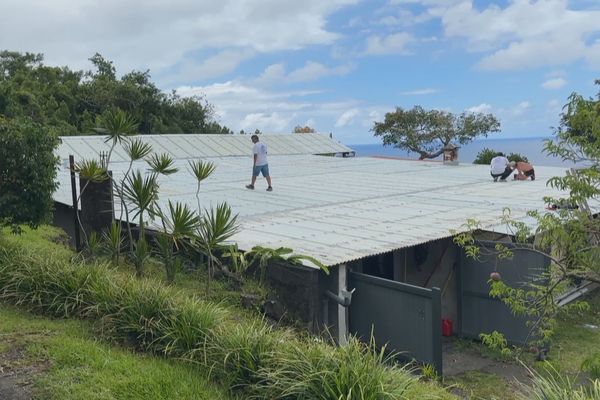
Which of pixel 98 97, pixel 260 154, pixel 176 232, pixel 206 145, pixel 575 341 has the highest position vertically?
pixel 98 97

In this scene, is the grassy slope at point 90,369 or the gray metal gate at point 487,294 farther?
the gray metal gate at point 487,294

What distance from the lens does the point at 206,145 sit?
23.1 m

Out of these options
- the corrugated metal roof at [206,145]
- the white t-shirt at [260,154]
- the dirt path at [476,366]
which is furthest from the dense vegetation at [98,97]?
the dirt path at [476,366]

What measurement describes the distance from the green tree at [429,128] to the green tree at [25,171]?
1204 inches

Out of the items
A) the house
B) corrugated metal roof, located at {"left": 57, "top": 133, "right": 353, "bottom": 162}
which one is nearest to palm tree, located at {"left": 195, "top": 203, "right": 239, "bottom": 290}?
the house

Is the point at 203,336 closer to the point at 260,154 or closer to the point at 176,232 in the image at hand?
the point at 176,232

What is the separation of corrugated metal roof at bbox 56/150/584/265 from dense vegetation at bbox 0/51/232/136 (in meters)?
15.5

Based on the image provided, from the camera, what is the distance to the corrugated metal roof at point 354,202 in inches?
319

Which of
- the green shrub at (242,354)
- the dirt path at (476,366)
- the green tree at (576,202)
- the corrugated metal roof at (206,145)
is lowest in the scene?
the dirt path at (476,366)

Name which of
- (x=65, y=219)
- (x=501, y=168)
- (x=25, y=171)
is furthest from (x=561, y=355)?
(x=65, y=219)

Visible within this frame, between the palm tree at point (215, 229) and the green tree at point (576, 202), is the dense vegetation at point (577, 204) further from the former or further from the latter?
the palm tree at point (215, 229)

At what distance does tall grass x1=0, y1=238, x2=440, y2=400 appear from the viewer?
377cm

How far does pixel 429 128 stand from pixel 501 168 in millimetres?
22422

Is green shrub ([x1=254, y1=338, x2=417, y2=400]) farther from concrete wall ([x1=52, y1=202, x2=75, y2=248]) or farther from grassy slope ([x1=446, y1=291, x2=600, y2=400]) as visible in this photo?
concrete wall ([x1=52, y1=202, x2=75, y2=248])
